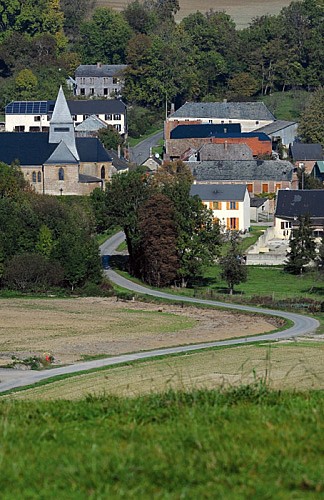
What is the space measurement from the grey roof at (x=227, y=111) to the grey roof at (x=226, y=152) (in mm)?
15219

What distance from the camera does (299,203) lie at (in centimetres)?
6719

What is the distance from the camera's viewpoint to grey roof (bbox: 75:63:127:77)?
383 ft

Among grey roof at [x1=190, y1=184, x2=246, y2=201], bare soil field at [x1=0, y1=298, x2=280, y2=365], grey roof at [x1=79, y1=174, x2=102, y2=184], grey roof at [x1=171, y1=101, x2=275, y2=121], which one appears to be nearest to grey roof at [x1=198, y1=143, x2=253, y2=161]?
grey roof at [x1=79, y1=174, x2=102, y2=184]

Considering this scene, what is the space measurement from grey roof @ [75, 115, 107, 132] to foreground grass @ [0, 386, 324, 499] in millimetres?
88127

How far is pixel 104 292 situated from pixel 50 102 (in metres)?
53.9

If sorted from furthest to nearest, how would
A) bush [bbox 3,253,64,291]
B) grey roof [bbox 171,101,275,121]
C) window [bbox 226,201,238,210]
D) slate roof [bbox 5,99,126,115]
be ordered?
1. grey roof [bbox 171,101,275,121]
2. slate roof [bbox 5,99,126,115]
3. window [bbox 226,201,238,210]
4. bush [bbox 3,253,64,291]

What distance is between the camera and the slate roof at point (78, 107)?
100375 millimetres

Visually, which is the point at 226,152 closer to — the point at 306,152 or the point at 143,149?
the point at 306,152

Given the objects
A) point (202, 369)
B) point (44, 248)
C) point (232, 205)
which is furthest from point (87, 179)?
point (202, 369)

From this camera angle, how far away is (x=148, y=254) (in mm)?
53281

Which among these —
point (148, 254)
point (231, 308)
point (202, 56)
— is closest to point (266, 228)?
point (148, 254)

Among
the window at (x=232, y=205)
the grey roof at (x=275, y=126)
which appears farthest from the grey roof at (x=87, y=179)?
the grey roof at (x=275, y=126)

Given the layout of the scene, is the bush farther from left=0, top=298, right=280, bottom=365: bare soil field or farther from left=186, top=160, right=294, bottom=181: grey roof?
left=186, top=160, right=294, bottom=181: grey roof

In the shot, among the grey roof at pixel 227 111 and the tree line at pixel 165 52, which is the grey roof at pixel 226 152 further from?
the tree line at pixel 165 52
